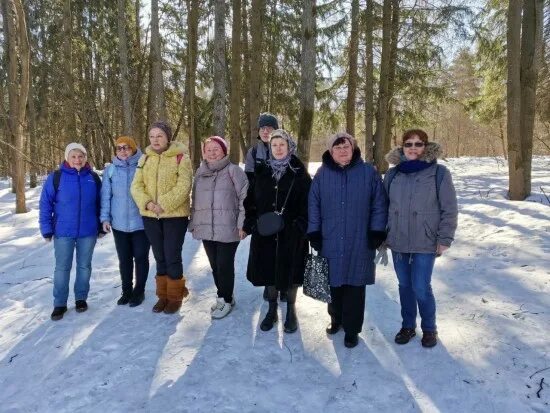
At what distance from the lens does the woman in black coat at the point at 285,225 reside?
149 inches

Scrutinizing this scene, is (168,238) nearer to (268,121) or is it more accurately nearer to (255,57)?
(268,121)

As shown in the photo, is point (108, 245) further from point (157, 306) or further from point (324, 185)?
point (324, 185)

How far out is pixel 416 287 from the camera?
135 inches

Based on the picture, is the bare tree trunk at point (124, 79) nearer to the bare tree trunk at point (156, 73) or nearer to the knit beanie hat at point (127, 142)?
the bare tree trunk at point (156, 73)

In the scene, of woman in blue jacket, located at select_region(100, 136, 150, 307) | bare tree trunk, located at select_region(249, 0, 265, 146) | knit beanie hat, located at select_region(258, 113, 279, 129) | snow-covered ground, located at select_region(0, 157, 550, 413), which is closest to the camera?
snow-covered ground, located at select_region(0, 157, 550, 413)

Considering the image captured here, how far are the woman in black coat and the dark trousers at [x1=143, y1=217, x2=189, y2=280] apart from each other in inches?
32.7

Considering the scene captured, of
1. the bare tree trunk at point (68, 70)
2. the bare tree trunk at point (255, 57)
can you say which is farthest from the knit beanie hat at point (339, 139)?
the bare tree trunk at point (68, 70)

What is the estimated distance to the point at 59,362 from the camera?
342 cm

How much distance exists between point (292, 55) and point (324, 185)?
1514 cm

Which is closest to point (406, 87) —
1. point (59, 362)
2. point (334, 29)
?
point (334, 29)

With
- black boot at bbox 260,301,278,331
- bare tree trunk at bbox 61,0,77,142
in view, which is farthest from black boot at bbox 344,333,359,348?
bare tree trunk at bbox 61,0,77,142

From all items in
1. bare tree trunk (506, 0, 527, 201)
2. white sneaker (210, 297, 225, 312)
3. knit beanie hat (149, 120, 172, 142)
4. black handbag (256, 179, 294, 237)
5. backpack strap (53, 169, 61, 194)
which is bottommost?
white sneaker (210, 297, 225, 312)

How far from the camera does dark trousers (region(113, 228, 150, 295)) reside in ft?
14.7

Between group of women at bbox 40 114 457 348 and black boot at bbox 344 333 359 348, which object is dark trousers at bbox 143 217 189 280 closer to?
group of women at bbox 40 114 457 348
